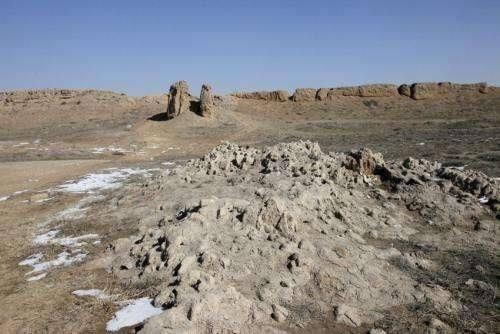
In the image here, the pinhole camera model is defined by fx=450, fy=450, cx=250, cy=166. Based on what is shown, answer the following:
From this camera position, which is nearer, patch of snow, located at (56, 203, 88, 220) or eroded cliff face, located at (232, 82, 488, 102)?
patch of snow, located at (56, 203, 88, 220)

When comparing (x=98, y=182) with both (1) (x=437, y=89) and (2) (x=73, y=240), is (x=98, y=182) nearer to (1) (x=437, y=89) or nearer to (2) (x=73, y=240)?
(2) (x=73, y=240)

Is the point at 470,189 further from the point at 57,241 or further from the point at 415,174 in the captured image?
the point at 57,241

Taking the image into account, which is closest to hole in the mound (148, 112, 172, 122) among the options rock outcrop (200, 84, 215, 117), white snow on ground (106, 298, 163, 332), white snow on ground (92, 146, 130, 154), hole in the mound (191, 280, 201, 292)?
rock outcrop (200, 84, 215, 117)

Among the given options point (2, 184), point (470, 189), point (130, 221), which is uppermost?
point (470, 189)

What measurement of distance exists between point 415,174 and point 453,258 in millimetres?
3256

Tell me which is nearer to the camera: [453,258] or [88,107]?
[453,258]

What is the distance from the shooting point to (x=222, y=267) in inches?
232

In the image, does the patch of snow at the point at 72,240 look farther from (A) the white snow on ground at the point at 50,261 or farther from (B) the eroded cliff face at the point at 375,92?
(B) the eroded cliff face at the point at 375,92

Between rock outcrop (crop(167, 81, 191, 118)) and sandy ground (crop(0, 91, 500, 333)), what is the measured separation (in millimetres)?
1116

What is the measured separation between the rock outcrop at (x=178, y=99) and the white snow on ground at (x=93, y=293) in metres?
25.0

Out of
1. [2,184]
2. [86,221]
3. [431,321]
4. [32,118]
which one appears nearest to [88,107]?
[32,118]

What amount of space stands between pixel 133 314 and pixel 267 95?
3715 cm

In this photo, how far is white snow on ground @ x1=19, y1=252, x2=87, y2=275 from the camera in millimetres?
7141

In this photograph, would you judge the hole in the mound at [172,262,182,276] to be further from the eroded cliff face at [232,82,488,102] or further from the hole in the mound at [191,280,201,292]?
the eroded cliff face at [232,82,488,102]
